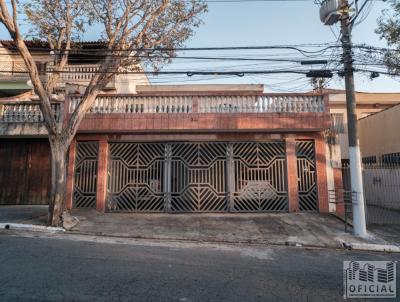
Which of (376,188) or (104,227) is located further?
(376,188)

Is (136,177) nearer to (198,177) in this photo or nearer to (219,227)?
(198,177)

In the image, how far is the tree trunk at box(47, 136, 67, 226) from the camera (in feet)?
26.2

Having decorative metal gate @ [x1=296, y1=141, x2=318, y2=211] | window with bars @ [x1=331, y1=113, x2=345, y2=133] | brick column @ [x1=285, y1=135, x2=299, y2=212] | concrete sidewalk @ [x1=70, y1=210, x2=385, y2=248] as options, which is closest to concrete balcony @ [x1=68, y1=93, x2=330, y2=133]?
brick column @ [x1=285, y1=135, x2=299, y2=212]

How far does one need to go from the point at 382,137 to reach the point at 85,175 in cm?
1379

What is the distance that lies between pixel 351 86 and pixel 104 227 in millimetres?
8124

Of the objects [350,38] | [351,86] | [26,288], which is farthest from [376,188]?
[26,288]

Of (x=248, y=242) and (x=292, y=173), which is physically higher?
(x=292, y=173)

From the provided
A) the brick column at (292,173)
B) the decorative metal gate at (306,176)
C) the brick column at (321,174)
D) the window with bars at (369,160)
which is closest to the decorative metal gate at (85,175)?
the brick column at (292,173)

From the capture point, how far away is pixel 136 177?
10.6m

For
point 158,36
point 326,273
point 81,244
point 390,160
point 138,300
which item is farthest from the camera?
point 390,160

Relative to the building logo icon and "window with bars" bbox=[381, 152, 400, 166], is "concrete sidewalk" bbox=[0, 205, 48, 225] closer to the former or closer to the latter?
the building logo icon

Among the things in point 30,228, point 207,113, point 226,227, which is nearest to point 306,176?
point 226,227

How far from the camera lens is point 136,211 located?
408 inches

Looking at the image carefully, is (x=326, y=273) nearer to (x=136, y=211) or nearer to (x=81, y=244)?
(x=81, y=244)
